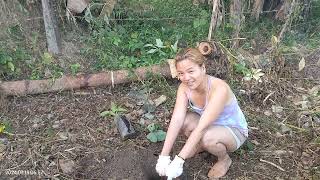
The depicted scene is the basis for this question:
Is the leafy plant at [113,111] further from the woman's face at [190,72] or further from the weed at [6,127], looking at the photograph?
the woman's face at [190,72]

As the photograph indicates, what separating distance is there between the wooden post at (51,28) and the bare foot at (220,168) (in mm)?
2281

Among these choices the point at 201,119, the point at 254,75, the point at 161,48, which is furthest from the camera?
the point at 161,48

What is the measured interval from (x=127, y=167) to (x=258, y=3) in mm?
3124

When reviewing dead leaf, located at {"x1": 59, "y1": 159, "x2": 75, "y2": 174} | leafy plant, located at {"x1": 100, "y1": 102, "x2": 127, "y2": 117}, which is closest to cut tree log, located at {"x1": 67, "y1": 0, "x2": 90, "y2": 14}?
leafy plant, located at {"x1": 100, "y1": 102, "x2": 127, "y2": 117}

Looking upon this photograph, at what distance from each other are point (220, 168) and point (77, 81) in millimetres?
1732

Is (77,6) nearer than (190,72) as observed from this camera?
No

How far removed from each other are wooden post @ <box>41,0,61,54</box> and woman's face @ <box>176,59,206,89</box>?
6.85 ft

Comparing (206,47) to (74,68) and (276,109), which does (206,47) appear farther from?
(74,68)

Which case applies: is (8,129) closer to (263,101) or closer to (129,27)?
(129,27)

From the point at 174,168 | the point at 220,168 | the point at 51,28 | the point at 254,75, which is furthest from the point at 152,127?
the point at 51,28

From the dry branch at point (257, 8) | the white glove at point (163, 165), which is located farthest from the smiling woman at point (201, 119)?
the dry branch at point (257, 8)

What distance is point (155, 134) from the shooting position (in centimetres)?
349

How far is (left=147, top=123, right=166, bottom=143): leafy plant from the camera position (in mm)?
3464

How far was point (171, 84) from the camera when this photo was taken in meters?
4.29
